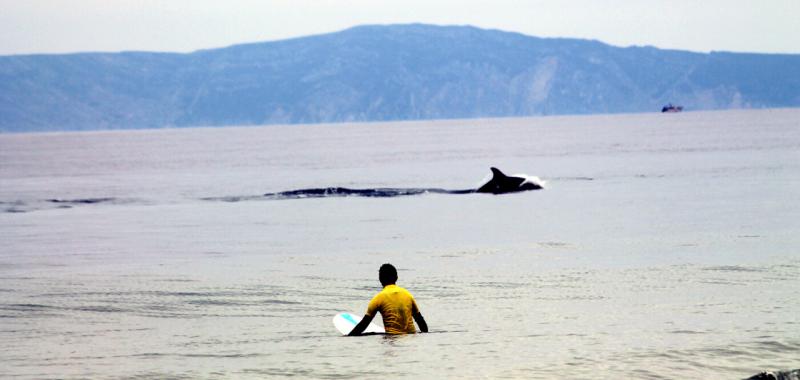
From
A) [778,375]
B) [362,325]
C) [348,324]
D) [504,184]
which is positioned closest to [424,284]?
[348,324]

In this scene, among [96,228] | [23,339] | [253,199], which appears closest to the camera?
[23,339]

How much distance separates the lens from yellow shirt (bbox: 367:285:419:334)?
774 inches

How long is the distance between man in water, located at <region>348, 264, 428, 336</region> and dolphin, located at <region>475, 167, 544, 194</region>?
4495 cm

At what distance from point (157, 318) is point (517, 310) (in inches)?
279

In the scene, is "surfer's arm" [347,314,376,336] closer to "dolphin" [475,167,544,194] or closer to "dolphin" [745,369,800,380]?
"dolphin" [745,369,800,380]

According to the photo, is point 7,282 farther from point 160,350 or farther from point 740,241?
Answer: point 740,241

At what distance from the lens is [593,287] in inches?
1048

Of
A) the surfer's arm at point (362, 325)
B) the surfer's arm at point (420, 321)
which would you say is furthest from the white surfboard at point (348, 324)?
the surfer's arm at point (420, 321)

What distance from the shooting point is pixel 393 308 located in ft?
65.3

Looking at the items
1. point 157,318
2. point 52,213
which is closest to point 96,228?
point 52,213

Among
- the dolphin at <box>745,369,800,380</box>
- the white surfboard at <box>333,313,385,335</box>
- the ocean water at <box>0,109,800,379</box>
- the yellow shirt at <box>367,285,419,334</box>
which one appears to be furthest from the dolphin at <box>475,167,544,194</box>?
the dolphin at <box>745,369,800,380</box>

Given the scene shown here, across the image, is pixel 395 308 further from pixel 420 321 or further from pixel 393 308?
pixel 420 321

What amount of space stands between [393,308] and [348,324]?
5.85 feet

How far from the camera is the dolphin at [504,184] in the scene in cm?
6575
